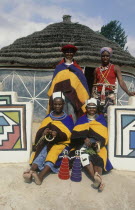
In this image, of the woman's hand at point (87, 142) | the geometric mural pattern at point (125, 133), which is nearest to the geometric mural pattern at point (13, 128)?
the woman's hand at point (87, 142)

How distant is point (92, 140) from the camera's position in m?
3.63

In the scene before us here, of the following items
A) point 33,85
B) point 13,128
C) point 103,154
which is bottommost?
point 103,154

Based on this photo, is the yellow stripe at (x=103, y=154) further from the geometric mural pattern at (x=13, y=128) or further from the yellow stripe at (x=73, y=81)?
the geometric mural pattern at (x=13, y=128)

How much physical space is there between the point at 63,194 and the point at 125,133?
1.47 metres

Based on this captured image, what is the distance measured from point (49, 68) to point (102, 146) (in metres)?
4.85

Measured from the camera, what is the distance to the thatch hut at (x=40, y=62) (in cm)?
791

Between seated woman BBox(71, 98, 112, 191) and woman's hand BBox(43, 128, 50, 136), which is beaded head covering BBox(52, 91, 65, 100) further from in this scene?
woman's hand BBox(43, 128, 50, 136)

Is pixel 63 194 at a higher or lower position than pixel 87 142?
lower

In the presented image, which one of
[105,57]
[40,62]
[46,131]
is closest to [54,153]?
[46,131]

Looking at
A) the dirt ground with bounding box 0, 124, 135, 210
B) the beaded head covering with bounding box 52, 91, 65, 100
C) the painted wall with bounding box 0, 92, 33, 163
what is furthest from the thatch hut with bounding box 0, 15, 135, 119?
the dirt ground with bounding box 0, 124, 135, 210

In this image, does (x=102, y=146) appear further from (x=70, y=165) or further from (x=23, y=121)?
(x=23, y=121)

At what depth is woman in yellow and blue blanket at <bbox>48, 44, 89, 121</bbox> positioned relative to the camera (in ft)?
13.8

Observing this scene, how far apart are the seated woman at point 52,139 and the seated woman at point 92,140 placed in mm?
167

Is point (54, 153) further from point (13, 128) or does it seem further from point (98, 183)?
point (13, 128)
